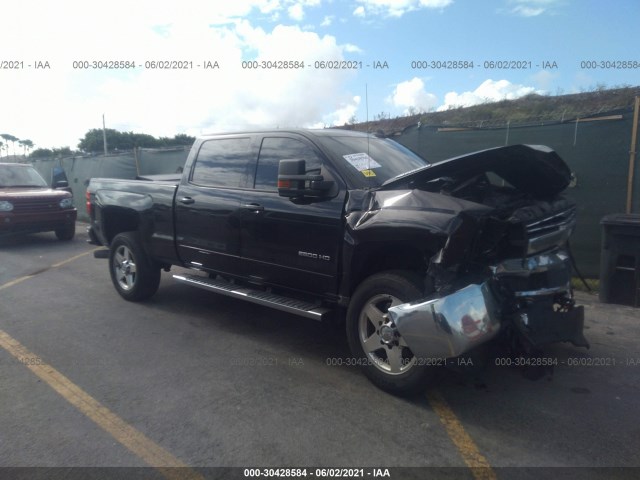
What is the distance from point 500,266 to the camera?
11.7 ft

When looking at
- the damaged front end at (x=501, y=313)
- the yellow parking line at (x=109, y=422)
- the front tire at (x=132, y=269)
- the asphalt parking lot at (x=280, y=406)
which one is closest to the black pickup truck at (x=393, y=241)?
the damaged front end at (x=501, y=313)

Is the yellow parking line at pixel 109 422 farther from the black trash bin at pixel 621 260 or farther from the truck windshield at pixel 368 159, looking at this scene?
the black trash bin at pixel 621 260

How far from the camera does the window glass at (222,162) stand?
17.0 feet

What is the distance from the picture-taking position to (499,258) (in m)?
3.64

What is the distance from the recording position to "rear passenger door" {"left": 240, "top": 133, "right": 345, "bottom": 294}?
4258mm

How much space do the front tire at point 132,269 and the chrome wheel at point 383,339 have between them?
130 inches

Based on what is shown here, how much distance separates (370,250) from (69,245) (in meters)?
9.43

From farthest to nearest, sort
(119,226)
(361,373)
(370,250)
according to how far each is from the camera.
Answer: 1. (119,226)
2. (361,373)
3. (370,250)

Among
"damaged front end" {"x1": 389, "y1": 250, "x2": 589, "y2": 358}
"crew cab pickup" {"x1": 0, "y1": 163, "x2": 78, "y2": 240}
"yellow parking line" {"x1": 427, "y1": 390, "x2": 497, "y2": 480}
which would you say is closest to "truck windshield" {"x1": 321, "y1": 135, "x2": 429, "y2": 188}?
"damaged front end" {"x1": 389, "y1": 250, "x2": 589, "y2": 358}

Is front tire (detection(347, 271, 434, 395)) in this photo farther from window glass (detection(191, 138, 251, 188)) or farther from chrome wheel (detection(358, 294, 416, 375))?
window glass (detection(191, 138, 251, 188))

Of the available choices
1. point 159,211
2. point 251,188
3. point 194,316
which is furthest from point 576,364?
point 159,211

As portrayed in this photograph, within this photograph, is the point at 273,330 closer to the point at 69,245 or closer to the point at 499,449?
the point at 499,449

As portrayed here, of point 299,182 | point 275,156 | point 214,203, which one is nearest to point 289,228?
point 299,182

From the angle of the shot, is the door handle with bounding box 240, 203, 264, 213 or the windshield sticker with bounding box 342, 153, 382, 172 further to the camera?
the door handle with bounding box 240, 203, 264, 213
